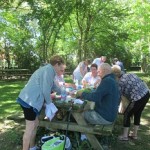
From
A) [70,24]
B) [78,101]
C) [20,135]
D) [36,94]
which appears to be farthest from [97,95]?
[70,24]

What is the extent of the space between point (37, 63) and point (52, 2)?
9323mm

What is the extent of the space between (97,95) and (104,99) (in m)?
0.16

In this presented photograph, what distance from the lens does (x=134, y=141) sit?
267 inches

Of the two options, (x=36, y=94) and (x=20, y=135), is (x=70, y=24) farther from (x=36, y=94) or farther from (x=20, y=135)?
(x=36, y=94)

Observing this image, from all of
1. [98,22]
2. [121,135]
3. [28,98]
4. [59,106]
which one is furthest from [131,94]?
[98,22]

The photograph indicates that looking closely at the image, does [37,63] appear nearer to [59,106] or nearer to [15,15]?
[15,15]

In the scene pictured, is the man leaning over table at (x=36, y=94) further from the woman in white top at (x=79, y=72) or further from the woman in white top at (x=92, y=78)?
the woman in white top at (x=79, y=72)

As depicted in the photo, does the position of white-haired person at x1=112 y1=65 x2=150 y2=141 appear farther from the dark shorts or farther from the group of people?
the dark shorts

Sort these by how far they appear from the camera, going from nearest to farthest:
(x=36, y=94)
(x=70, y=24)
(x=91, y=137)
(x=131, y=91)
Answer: (x=36, y=94) → (x=91, y=137) → (x=131, y=91) → (x=70, y=24)

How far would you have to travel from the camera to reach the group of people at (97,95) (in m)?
5.29

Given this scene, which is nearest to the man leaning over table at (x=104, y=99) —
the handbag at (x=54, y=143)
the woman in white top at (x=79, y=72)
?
the handbag at (x=54, y=143)

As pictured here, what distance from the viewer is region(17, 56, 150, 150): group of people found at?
529 centimetres

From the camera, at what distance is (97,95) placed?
5.68 m

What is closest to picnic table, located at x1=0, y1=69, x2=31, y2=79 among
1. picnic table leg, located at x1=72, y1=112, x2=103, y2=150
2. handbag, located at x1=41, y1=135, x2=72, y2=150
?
picnic table leg, located at x1=72, y1=112, x2=103, y2=150
